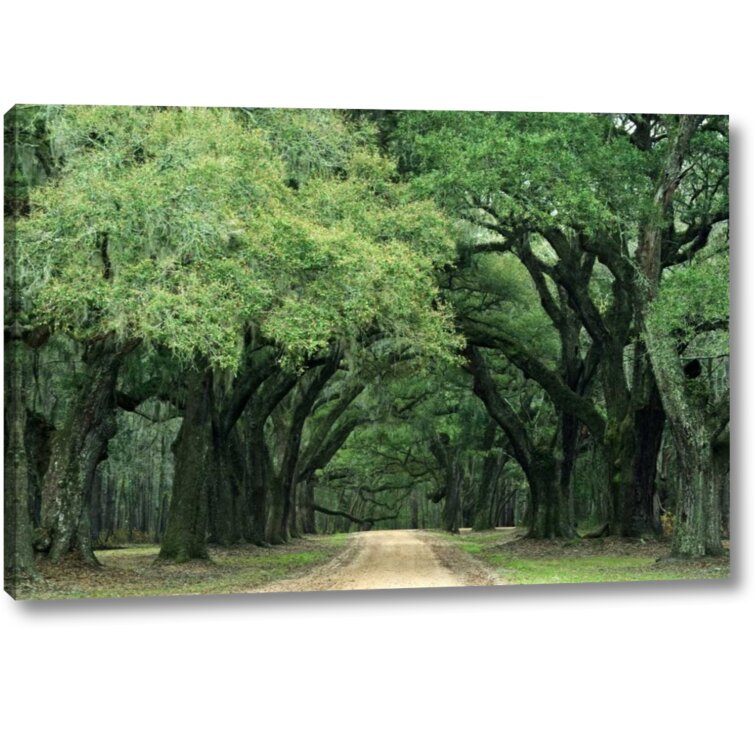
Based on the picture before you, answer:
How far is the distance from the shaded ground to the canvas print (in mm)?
32

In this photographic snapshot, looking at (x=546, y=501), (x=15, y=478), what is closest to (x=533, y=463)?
(x=546, y=501)

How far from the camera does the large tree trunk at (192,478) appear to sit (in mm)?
10586

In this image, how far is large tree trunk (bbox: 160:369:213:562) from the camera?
10586 mm

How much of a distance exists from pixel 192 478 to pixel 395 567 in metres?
2.64

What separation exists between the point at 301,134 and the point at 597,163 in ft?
9.32

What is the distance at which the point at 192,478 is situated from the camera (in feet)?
39.1

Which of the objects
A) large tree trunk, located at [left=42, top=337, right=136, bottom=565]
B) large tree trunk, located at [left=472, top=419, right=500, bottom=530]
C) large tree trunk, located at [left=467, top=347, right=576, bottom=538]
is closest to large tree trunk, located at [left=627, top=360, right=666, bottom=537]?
large tree trunk, located at [left=467, top=347, right=576, bottom=538]

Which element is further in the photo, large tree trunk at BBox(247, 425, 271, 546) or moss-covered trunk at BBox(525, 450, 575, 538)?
large tree trunk at BBox(247, 425, 271, 546)

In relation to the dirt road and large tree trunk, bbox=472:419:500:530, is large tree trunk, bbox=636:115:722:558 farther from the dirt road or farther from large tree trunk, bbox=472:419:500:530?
the dirt road

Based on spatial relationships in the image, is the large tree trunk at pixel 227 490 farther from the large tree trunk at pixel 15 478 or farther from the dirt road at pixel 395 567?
the large tree trunk at pixel 15 478

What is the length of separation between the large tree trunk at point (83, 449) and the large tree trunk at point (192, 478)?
82 cm

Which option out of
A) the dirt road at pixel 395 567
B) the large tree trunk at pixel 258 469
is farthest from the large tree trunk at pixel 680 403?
the large tree trunk at pixel 258 469

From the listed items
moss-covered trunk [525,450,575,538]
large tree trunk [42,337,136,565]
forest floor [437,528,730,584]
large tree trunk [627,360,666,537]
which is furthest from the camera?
moss-covered trunk [525,450,575,538]

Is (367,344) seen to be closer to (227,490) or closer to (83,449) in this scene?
(83,449)
